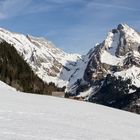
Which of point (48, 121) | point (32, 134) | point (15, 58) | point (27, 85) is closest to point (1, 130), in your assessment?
point (32, 134)

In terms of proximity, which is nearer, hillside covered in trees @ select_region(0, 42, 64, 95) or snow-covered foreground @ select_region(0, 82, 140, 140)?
snow-covered foreground @ select_region(0, 82, 140, 140)

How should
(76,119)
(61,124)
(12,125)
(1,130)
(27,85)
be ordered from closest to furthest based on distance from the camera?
1. (1,130)
2. (12,125)
3. (61,124)
4. (76,119)
5. (27,85)

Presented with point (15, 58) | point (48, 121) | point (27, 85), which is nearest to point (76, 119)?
point (48, 121)

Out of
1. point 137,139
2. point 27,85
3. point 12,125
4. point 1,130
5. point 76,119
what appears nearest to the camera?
point 1,130

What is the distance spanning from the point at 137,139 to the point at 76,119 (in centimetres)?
458

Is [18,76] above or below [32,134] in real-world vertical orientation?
below

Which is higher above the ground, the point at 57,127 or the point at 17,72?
the point at 57,127

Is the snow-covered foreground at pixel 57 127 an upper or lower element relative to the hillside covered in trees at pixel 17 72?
upper

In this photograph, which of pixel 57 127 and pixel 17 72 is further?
pixel 17 72

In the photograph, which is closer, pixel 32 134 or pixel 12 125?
pixel 32 134

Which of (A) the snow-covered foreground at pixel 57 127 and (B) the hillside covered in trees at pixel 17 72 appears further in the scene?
(B) the hillside covered in trees at pixel 17 72

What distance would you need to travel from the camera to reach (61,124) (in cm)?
Result: 1767

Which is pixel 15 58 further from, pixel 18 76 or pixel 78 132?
pixel 78 132

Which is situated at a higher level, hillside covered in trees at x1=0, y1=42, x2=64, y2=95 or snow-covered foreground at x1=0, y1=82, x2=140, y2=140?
snow-covered foreground at x1=0, y1=82, x2=140, y2=140
